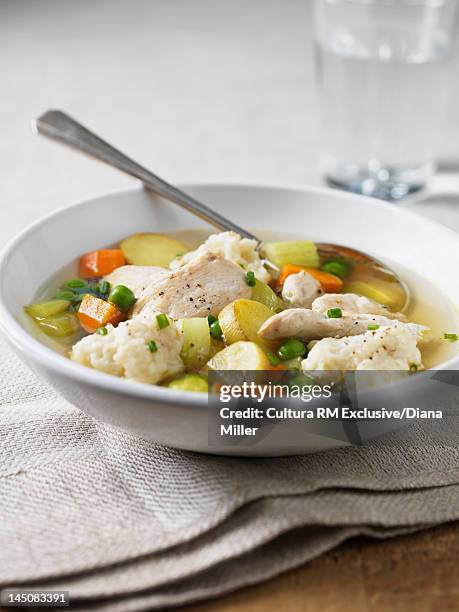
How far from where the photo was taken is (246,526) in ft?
7.13

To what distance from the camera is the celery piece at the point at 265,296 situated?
2920mm

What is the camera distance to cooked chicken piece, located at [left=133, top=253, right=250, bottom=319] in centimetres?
276

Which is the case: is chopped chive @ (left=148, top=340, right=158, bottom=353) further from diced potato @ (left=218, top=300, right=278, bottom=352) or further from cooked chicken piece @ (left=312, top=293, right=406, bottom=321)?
cooked chicken piece @ (left=312, top=293, right=406, bottom=321)

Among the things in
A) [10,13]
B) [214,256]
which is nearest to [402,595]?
[214,256]

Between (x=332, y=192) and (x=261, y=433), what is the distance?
1601 millimetres

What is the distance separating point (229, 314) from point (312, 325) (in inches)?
10.7

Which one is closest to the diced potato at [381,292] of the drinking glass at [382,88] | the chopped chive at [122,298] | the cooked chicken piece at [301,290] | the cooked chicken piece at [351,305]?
the cooked chicken piece at [351,305]

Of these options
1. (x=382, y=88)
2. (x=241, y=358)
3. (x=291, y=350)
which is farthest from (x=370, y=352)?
(x=382, y=88)

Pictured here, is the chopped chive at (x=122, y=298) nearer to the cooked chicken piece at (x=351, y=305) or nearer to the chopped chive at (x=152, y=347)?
the chopped chive at (x=152, y=347)

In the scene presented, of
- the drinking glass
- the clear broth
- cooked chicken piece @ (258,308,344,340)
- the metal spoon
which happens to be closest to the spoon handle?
the metal spoon

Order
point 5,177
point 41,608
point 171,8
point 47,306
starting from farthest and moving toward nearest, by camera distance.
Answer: point 171,8 → point 5,177 → point 47,306 → point 41,608

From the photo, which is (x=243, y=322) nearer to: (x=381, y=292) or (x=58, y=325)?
(x=58, y=325)

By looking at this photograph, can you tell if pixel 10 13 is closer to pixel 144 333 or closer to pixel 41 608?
pixel 144 333

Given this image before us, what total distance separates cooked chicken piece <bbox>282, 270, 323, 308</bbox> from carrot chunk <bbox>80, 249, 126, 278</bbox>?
0.71 meters
